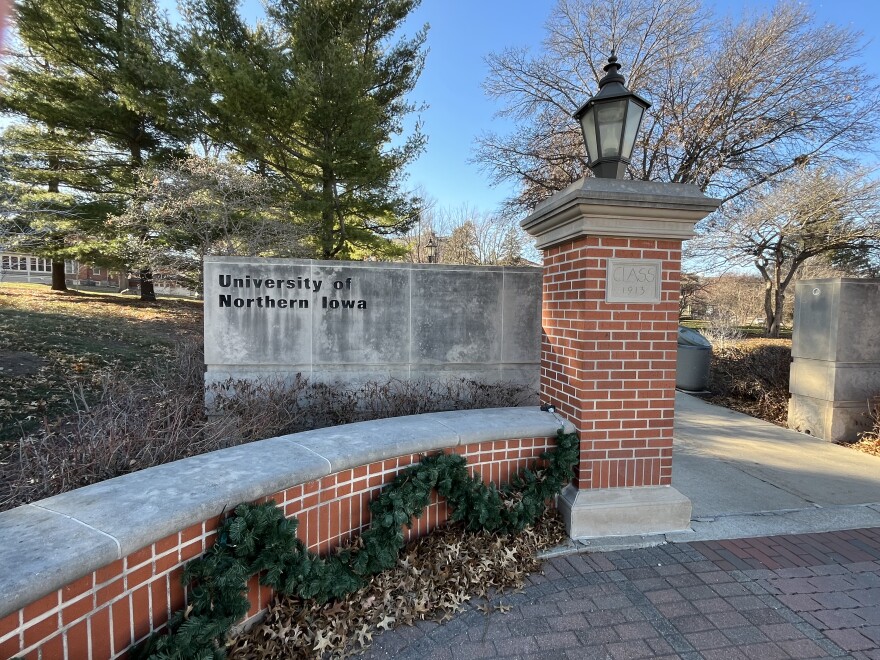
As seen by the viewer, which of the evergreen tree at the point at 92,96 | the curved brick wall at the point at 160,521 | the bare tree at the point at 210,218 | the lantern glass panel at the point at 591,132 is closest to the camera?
the curved brick wall at the point at 160,521

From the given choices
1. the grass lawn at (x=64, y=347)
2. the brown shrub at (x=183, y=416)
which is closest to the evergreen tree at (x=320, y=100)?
the grass lawn at (x=64, y=347)

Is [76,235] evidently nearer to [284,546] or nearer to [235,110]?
[235,110]

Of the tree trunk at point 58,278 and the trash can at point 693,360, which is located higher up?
the tree trunk at point 58,278

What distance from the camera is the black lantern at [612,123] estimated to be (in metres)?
3.24

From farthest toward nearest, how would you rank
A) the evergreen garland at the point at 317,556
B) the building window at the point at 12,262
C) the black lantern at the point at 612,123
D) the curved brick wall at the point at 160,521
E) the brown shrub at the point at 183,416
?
the building window at the point at 12,262 < the black lantern at the point at 612,123 < the brown shrub at the point at 183,416 < the evergreen garland at the point at 317,556 < the curved brick wall at the point at 160,521

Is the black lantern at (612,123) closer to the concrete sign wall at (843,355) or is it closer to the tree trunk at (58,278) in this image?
the concrete sign wall at (843,355)

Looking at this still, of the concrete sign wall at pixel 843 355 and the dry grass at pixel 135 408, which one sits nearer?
the dry grass at pixel 135 408

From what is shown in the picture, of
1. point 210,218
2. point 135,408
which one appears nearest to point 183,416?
point 135,408

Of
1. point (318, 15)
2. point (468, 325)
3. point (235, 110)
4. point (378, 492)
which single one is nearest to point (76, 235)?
point (235, 110)

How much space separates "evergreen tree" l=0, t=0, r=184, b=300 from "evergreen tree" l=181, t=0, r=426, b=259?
160cm

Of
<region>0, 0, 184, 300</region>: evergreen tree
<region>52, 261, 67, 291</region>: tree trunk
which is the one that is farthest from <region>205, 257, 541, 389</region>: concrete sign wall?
<region>52, 261, 67, 291</region>: tree trunk

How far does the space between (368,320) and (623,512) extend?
118 inches

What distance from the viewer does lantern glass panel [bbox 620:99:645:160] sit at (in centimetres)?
325

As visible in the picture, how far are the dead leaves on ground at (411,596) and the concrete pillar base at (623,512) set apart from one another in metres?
0.18
